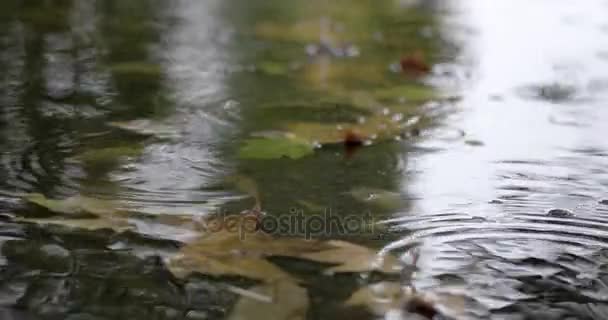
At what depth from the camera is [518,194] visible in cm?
73

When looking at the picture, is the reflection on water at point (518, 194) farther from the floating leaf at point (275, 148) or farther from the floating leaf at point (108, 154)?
the floating leaf at point (108, 154)

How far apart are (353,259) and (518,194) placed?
8.7 inches

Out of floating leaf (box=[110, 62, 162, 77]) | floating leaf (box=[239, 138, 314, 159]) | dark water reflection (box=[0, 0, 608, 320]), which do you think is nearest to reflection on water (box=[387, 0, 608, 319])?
dark water reflection (box=[0, 0, 608, 320])

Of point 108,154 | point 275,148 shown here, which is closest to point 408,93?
point 275,148

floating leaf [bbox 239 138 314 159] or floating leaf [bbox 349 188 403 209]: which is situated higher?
floating leaf [bbox 239 138 314 159]

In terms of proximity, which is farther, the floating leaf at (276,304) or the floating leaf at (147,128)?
the floating leaf at (147,128)

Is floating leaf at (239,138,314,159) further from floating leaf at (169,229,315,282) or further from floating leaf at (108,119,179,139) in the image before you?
floating leaf at (169,229,315,282)

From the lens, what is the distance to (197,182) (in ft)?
2.41

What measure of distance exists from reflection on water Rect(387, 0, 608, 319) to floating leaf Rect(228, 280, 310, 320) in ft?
0.28

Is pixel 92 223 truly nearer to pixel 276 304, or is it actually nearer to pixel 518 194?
pixel 276 304

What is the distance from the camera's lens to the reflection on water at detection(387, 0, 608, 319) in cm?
56

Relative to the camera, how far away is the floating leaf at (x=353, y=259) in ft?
1.89

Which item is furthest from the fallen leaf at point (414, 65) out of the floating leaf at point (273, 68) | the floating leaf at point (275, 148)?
the floating leaf at point (275, 148)

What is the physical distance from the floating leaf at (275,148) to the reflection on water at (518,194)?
0.39 ft
